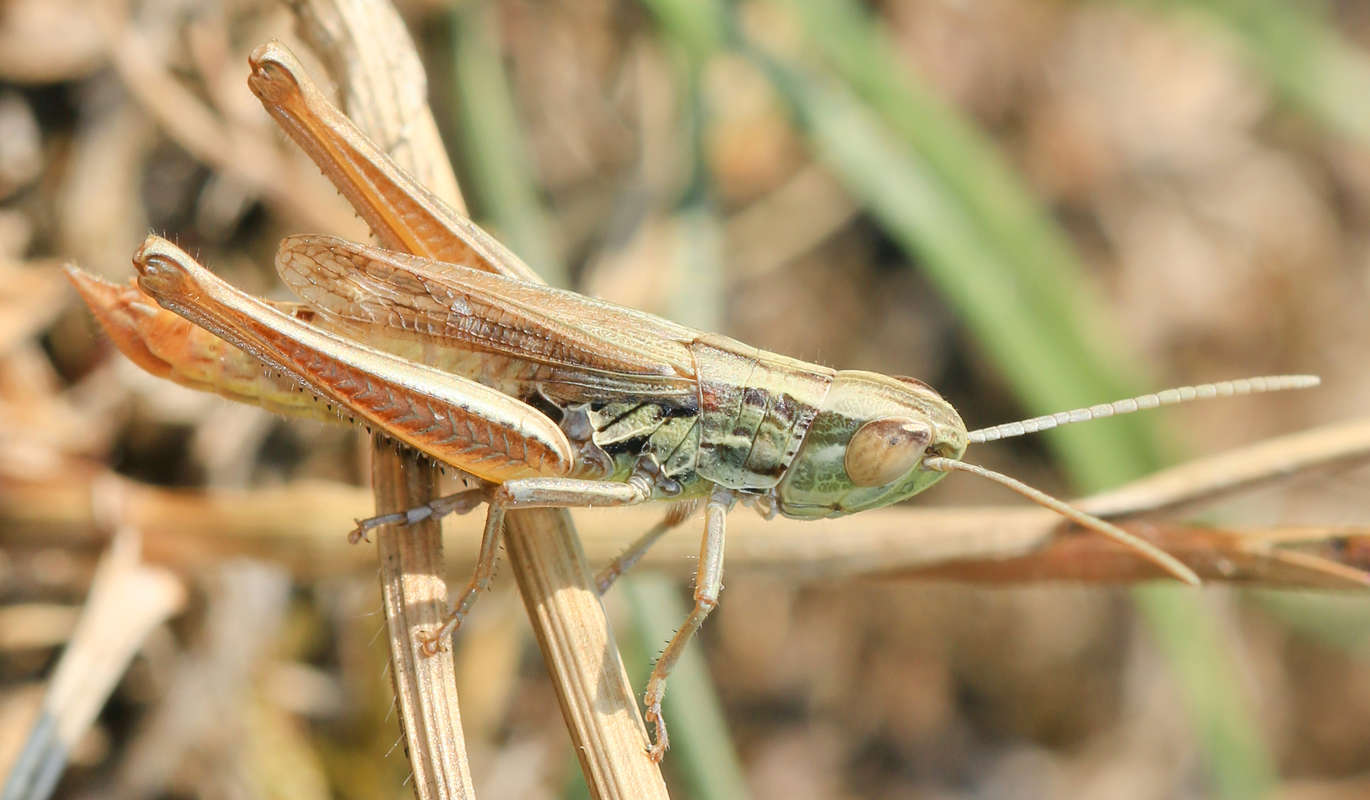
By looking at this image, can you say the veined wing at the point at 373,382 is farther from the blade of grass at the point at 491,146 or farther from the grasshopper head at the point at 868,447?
the blade of grass at the point at 491,146

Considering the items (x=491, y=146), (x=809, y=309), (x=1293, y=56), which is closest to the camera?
(x=491, y=146)

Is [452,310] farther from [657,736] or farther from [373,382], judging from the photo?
[657,736]

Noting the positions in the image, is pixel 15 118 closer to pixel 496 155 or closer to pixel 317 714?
pixel 496 155

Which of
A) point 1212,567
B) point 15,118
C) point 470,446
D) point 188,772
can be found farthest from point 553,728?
point 15,118

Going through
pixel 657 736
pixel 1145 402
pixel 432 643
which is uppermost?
pixel 1145 402

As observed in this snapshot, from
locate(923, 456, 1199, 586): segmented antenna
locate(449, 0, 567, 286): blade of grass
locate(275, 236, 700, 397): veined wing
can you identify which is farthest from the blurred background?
locate(275, 236, 700, 397): veined wing

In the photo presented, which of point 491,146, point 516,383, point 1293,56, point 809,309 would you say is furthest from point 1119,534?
point 1293,56
